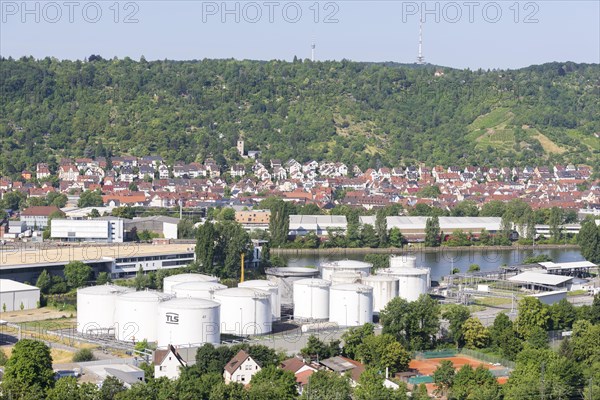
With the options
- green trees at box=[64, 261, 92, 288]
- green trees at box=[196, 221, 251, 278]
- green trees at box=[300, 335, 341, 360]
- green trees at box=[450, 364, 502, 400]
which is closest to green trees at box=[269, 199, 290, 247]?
green trees at box=[196, 221, 251, 278]

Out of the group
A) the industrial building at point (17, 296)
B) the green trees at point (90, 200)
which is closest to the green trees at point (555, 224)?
the green trees at point (90, 200)

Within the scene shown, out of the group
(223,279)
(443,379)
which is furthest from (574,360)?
(223,279)

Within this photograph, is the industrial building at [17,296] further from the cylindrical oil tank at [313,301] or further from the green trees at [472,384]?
the green trees at [472,384]

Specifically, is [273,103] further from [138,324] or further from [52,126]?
[138,324]

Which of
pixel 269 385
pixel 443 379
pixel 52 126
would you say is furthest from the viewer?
pixel 52 126

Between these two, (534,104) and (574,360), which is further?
(534,104)

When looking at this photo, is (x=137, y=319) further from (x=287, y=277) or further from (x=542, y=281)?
(x=542, y=281)

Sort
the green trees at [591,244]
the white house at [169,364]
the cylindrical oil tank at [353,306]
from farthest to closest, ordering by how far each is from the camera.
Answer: the green trees at [591,244]
the cylindrical oil tank at [353,306]
the white house at [169,364]
